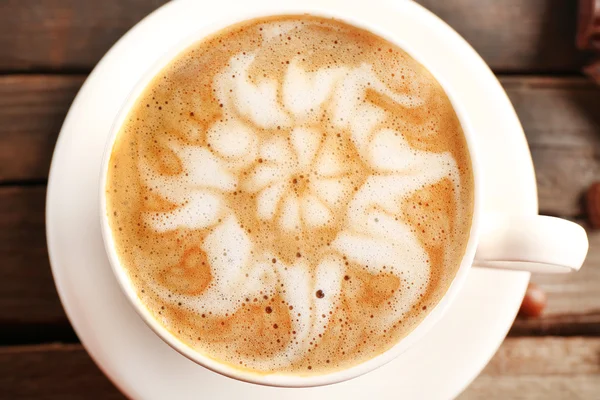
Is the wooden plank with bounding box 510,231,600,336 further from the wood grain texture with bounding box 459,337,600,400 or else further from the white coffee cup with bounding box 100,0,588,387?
the white coffee cup with bounding box 100,0,588,387

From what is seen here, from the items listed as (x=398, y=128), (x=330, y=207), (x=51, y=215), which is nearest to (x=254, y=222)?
(x=330, y=207)

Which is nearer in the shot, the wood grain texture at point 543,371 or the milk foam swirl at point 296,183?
the milk foam swirl at point 296,183

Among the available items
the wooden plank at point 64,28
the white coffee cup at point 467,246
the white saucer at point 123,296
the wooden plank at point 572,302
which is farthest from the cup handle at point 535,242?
the wooden plank at point 64,28

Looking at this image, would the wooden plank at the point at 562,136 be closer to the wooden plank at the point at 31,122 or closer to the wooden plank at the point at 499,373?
the wooden plank at the point at 499,373

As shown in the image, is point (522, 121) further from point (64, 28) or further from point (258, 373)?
point (64, 28)

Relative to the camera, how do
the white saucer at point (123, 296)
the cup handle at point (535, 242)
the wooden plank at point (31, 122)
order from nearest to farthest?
1. the cup handle at point (535, 242)
2. the white saucer at point (123, 296)
3. the wooden plank at point (31, 122)

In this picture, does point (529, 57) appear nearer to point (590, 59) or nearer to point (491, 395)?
point (590, 59)

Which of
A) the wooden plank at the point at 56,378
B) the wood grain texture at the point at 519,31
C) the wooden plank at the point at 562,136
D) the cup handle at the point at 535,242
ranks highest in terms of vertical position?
the wood grain texture at the point at 519,31
